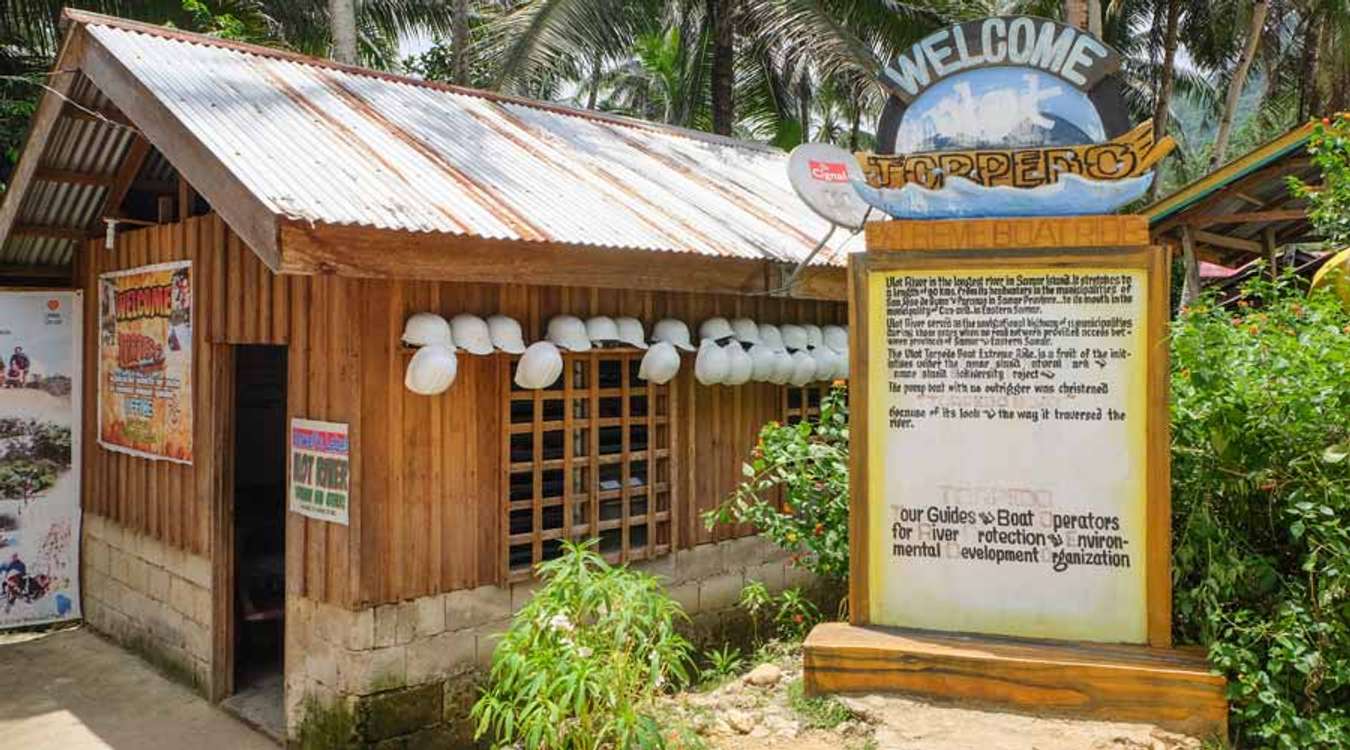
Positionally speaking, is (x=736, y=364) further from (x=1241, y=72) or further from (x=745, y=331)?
(x=1241, y=72)

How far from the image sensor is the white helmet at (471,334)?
583cm

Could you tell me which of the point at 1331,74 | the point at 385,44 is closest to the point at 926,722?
the point at 1331,74

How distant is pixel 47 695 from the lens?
7195 mm

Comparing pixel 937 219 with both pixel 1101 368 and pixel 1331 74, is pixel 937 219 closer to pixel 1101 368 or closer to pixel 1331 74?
pixel 1101 368

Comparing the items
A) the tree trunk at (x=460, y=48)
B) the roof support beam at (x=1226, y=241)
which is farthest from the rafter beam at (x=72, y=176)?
the roof support beam at (x=1226, y=241)

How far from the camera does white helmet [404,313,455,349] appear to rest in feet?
18.7

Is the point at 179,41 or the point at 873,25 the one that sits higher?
the point at 873,25

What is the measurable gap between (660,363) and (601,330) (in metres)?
0.50

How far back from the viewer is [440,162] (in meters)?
6.72

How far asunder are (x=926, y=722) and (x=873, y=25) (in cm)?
1347

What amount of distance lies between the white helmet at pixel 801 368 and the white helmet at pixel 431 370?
2.94 metres

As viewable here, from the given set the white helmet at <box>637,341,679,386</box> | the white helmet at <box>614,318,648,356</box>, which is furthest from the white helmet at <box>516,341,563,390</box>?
the white helmet at <box>637,341,679,386</box>

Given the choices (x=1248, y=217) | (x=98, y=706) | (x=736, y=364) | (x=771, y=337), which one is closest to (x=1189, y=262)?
(x=1248, y=217)

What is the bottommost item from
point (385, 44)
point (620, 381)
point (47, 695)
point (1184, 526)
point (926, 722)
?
point (47, 695)
